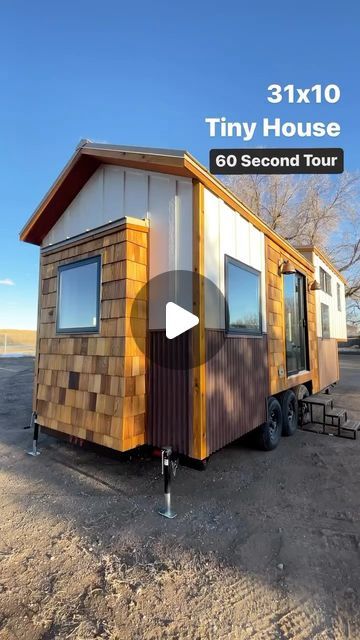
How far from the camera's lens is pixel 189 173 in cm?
337

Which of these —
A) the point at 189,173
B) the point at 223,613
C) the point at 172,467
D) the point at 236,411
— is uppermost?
the point at 189,173

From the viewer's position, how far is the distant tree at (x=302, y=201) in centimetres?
2055

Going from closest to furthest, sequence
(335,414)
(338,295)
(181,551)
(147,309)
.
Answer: (181,551) → (147,309) → (335,414) → (338,295)

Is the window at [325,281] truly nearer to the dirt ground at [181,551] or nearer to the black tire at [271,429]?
the black tire at [271,429]

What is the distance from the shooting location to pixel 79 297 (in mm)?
4133

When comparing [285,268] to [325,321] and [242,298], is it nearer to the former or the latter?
[242,298]

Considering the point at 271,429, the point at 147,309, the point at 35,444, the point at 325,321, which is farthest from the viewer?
the point at 325,321

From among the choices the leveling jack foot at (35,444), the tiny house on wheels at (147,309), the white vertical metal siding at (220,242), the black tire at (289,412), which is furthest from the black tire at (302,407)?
the leveling jack foot at (35,444)

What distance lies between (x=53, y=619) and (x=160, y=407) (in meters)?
1.83

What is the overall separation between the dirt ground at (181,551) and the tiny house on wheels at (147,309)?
583mm

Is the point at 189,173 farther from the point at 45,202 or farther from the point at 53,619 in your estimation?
the point at 53,619

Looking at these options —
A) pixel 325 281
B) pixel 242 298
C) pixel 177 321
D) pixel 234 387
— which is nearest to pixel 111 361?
pixel 177 321

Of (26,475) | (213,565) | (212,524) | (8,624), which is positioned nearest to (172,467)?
(212,524)

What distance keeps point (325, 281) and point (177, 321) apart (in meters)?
7.07
